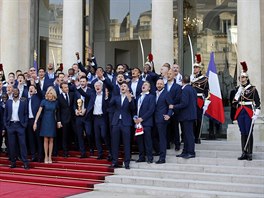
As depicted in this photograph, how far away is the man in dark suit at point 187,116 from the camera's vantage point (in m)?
12.2

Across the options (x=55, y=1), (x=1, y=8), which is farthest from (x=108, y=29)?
(x=1, y=8)

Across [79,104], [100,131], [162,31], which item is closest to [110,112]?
[100,131]

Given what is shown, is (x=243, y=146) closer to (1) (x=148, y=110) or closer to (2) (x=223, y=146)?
(2) (x=223, y=146)

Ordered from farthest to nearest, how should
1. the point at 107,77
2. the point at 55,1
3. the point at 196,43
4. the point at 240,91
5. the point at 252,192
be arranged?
the point at 55,1 < the point at 196,43 < the point at 107,77 < the point at 240,91 < the point at 252,192

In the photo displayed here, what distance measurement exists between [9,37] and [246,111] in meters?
10.4

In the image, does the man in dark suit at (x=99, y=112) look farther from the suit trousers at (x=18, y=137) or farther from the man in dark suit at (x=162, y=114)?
the suit trousers at (x=18, y=137)

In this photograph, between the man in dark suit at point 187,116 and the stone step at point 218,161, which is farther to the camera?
the man in dark suit at point 187,116

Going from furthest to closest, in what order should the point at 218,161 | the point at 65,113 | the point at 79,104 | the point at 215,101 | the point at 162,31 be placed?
the point at 162,31 → the point at 215,101 → the point at 65,113 → the point at 79,104 → the point at 218,161

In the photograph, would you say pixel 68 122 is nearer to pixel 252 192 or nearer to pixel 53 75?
pixel 53 75

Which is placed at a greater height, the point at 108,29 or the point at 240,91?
the point at 108,29

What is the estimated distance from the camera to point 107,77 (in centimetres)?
1332

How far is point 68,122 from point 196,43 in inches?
281

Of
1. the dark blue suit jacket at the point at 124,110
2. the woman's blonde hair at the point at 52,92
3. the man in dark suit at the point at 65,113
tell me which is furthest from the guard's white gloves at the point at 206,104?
the woman's blonde hair at the point at 52,92

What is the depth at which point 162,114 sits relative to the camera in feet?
40.2
